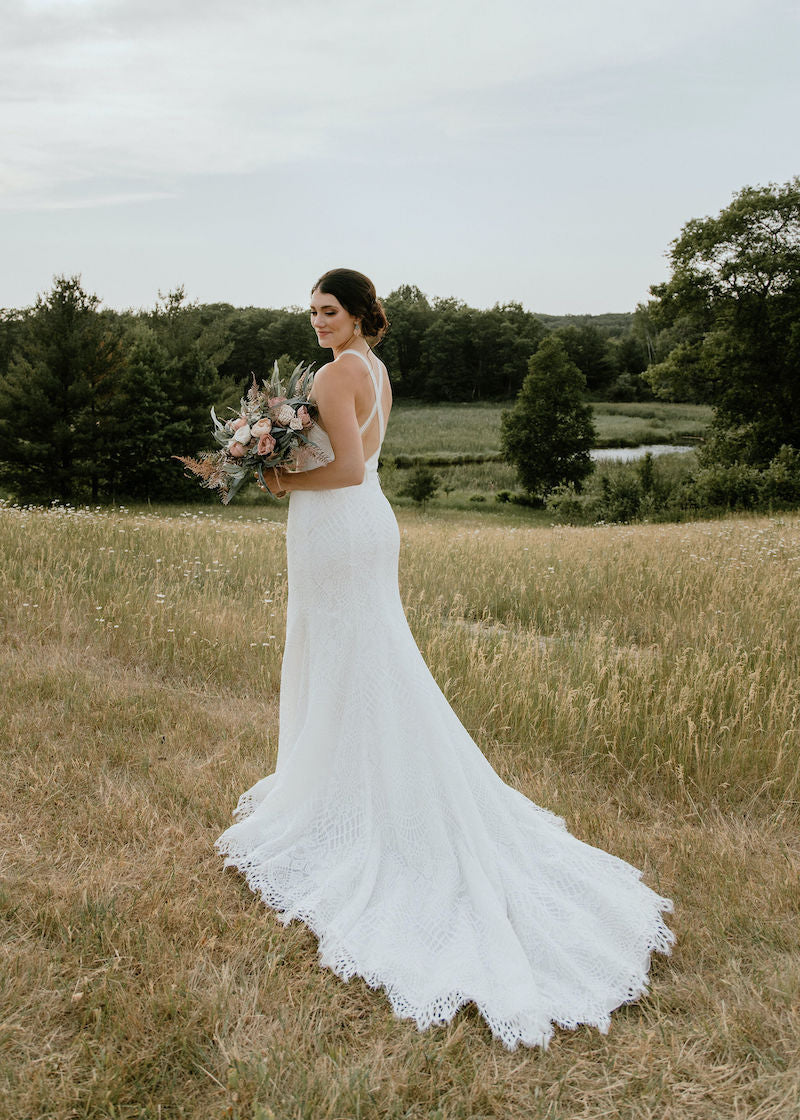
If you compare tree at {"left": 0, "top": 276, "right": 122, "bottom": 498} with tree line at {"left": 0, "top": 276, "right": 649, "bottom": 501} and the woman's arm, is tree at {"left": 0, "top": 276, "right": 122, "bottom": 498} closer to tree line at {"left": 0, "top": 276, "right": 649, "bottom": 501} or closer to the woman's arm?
tree line at {"left": 0, "top": 276, "right": 649, "bottom": 501}

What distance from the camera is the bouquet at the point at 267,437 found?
338cm

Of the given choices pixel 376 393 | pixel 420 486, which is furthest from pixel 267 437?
pixel 420 486

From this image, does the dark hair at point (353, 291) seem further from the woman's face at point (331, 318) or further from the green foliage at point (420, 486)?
the green foliage at point (420, 486)

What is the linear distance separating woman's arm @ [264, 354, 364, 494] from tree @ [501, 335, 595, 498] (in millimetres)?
39555

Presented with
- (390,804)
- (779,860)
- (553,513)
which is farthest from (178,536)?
(553,513)

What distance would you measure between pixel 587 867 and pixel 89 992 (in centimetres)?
211

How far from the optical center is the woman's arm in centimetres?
341

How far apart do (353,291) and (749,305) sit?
33.6 m

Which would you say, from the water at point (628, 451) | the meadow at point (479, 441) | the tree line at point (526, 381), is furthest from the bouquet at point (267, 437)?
the water at point (628, 451)

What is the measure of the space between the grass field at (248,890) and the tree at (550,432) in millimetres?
34371

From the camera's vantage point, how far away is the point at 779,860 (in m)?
3.82

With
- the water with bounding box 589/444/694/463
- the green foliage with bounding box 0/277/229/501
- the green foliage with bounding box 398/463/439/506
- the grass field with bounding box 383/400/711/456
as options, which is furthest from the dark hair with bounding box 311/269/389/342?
the grass field with bounding box 383/400/711/456

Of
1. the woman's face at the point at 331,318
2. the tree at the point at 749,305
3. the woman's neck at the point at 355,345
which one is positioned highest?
the tree at the point at 749,305

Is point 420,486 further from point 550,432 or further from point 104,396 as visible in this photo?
point 104,396
